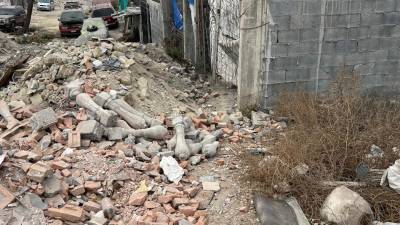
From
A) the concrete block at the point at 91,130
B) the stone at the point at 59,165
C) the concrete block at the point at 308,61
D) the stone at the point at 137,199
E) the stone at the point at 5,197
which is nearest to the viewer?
the stone at the point at 5,197

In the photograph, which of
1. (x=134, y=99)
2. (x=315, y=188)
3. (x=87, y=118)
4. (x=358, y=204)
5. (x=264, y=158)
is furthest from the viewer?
(x=134, y=99)

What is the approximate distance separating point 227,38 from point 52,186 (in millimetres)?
5122

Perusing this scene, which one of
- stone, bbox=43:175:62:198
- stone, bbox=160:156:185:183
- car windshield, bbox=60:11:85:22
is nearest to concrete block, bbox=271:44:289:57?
stone, bbox=160:156:185:183

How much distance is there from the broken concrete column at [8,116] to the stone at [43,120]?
349 millimetres

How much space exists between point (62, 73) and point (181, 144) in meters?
3.10

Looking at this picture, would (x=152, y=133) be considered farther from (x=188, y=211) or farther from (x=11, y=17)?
(x=11, y=17)

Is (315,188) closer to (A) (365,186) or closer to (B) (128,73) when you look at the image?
(A) (365,186)

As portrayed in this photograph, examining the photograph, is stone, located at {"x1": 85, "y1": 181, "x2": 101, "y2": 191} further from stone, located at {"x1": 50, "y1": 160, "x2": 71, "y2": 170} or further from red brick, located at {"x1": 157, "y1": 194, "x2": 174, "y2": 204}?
red brick, located at {"x1": 157, "y1": 194, "x2": 174, "y2": 204}

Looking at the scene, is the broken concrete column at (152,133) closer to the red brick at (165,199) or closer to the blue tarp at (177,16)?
the red brick at (165,199)

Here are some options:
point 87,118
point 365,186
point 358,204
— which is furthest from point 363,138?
point 87,118

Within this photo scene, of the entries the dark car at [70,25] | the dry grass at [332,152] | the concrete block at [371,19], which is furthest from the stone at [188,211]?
the dark car at [70,25]

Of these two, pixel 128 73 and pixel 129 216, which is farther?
pixel 128 73

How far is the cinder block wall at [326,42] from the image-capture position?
24.4ft

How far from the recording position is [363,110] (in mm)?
6781
